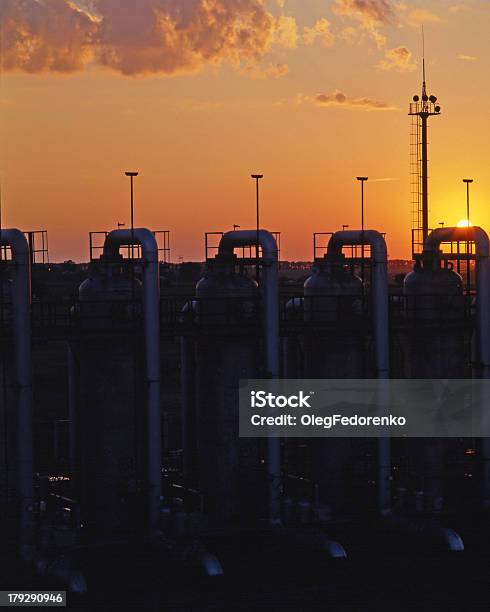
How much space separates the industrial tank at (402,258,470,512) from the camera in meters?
42.2

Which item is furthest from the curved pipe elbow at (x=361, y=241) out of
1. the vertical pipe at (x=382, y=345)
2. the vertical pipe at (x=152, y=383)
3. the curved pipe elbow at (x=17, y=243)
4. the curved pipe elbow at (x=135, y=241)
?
the curved pipe elbow at (x=17, y=243)

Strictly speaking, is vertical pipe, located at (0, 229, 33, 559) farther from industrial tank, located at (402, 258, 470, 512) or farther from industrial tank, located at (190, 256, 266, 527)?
industrial tank, located at (402, 258, 470, 512)

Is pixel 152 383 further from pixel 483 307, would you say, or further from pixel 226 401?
pixel 483 307

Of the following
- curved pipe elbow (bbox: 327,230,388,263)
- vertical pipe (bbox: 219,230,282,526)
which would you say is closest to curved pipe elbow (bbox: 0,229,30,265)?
vertical pipe (bbox: 219,230,282,526)

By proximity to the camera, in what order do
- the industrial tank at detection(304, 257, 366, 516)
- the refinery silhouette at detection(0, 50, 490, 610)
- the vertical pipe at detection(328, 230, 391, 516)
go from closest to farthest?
the refinery silhouette at detection(0, 50, 490, 610)
the vertical pipe at detection(328, 230, 391, 516)
the industrial tank at detection(304, 257, 366, 516)

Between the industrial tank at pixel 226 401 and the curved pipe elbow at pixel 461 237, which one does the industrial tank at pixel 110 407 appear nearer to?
the industrial tank at pixel 226 401

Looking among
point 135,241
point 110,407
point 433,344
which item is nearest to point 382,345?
point 433,344

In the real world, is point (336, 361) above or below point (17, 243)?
below

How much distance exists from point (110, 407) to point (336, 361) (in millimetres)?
7893

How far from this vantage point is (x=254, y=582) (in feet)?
112

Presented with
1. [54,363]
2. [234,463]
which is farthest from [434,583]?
[54,363]

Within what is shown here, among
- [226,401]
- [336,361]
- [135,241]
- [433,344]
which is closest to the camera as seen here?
[135,241]

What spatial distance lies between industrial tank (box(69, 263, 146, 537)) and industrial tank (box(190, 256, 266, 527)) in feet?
7.08

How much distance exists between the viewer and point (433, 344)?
139ft
